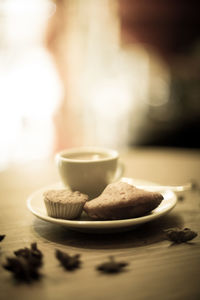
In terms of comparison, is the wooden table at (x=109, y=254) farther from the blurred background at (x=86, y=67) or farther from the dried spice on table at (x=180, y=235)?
the blurred background at (x=86, y=67)

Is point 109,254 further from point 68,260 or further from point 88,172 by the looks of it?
point 88,172

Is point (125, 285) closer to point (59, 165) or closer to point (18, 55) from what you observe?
point (59, 165)

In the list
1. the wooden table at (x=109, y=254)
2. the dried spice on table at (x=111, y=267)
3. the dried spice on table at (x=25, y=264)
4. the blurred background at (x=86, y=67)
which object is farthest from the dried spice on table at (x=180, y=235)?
the blurred background at (x=86, y=67)

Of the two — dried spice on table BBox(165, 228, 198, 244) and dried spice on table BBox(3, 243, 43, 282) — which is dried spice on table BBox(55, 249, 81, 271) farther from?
dried spice on table BBox(165, 228, 198, 244)

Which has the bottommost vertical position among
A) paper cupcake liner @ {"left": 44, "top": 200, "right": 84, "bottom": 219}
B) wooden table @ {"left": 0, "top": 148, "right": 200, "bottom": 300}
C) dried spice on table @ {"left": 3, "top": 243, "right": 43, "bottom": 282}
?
wooden table @ {"left": 0, "top": 148, "right": 200, "bottom": 300}

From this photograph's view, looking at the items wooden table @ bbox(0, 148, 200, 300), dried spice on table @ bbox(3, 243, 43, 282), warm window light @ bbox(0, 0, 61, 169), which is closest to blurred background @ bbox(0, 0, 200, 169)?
warm window light @ bbox(0, 0, 61, 169)

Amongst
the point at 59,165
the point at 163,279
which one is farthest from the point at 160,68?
the point at 163,279

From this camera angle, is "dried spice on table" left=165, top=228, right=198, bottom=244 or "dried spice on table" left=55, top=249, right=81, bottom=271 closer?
"dried spice on table" left=55, top=249, right=81, bottom=271

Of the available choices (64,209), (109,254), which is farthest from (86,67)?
(109,254)
